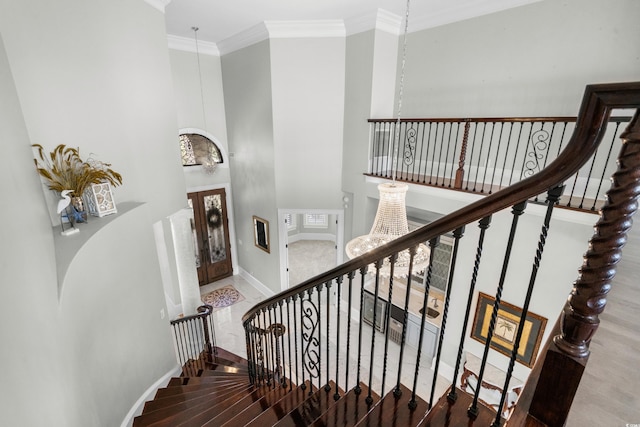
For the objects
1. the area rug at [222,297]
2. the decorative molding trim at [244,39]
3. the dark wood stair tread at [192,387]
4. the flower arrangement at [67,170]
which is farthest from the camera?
the area rug at [222,297]

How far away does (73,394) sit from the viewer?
8.08 feet

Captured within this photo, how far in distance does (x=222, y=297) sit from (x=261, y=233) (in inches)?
78.1

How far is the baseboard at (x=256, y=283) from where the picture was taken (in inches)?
305

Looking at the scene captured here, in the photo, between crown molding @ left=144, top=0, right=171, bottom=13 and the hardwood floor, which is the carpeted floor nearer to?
crown molding @ left=144, top=0, right=171, bottom=13

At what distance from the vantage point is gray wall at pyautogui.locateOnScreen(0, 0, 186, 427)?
2.00 metres

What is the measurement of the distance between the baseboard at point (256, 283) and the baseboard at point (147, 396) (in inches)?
124

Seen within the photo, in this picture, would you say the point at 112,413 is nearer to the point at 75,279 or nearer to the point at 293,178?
the point at 75,279

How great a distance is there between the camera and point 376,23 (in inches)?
203

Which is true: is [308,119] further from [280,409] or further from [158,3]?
[280,409]

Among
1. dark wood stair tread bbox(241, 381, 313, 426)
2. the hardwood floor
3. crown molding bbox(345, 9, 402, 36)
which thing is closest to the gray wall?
dark wood stair tread bbox(241, 381, 313, 426)

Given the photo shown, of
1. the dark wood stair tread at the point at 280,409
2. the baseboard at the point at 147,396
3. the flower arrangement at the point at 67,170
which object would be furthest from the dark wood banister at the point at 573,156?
the baseboard at the point at 147,396

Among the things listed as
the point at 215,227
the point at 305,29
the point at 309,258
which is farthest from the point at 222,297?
the point at 305,29

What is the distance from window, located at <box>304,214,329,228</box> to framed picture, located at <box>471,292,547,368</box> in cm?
684

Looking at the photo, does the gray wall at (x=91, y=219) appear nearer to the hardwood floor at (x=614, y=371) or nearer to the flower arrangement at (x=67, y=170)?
the flower arrangement at (x=67, y=170)
